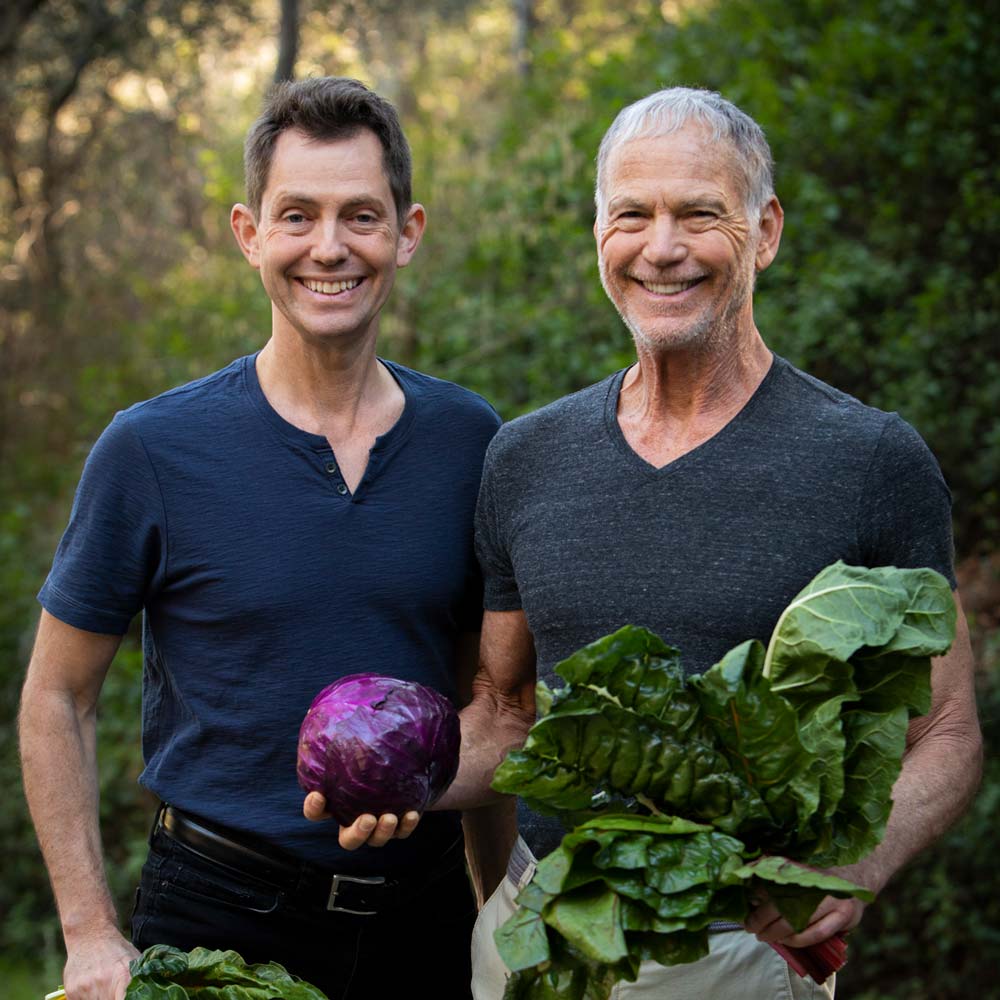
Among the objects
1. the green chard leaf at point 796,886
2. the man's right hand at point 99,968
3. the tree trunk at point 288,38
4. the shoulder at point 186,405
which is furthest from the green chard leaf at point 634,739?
the tree trunk at point 288,38

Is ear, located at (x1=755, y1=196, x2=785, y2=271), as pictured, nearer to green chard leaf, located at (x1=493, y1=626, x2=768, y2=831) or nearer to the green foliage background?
green chard leaf, located at (x1=493, y1=626, x2=768, y2=831)

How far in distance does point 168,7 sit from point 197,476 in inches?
419

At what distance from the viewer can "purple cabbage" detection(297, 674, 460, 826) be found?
263 centimetres

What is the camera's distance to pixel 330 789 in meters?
2.68

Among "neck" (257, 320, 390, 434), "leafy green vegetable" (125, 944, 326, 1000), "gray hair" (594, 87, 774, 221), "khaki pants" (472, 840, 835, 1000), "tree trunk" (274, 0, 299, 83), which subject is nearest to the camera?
"leafy green vegetable" (125, 944, 326, 1000)

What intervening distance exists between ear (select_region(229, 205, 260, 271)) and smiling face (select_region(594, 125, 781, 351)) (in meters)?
1.08

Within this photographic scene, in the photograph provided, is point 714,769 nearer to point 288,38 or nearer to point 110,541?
point 110,541

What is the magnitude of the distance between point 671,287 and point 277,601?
49.3 inches

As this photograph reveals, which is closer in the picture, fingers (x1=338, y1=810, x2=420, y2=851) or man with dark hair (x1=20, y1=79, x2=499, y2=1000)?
fingers (x1=338, y1=810, x2=420, y2=851)

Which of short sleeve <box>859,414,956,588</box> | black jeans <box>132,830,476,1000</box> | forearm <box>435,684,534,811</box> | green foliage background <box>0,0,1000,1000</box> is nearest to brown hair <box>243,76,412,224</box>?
forearm <box>435,684,534,811</box>

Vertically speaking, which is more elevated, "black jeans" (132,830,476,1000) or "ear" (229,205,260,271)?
"ear" (229,205,260,271)

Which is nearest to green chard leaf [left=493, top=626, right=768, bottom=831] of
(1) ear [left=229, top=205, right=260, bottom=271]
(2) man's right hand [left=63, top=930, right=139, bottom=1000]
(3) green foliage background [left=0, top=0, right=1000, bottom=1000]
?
(2) man's right hand [left=63, top=930, right=139, bottom=1000]

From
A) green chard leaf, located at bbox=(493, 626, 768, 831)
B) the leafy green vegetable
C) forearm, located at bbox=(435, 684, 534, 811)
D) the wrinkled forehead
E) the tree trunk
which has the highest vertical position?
the tree trunk

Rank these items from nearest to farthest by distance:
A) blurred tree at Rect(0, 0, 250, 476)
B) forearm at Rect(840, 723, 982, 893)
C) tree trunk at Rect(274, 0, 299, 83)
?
forearm at Rect(840, 723, 982, 893)
tree trunk at Rect(274, 0, 299, 83)
blurred tree at Rect(0, 0, 250, 476)
